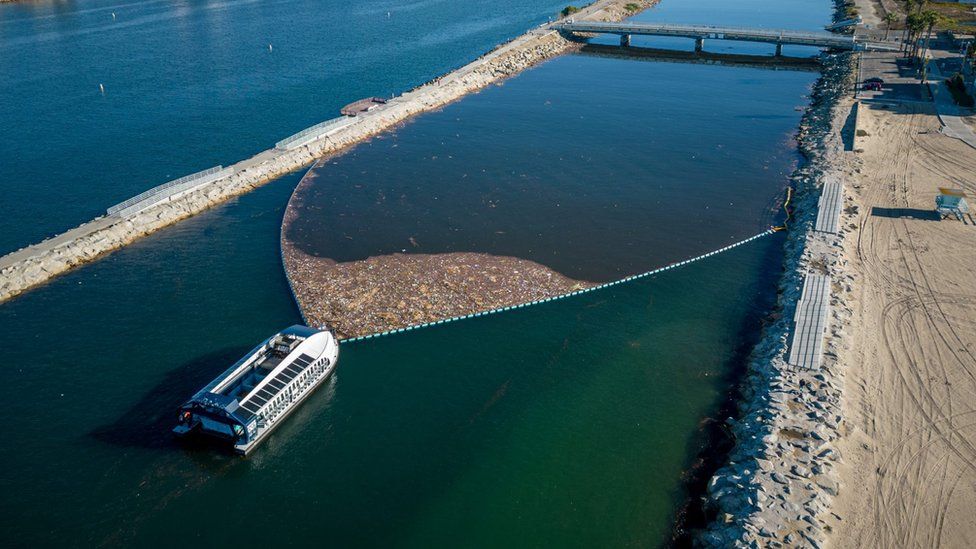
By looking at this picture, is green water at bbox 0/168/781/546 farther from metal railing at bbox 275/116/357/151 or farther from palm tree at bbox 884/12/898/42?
palm tree at bbox 884/12/898/42

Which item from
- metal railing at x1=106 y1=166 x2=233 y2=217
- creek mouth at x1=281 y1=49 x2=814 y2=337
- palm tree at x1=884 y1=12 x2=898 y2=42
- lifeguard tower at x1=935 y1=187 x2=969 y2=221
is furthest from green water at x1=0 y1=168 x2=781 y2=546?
palm tree at x1=884 y1=12 x2=898 y2=42

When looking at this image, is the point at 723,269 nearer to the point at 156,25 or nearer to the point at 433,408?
the point at 433,408

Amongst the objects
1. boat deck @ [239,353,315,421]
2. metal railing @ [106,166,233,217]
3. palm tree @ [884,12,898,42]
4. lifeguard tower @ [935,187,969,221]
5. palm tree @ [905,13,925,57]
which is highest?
Answer: palm tree @ [884,12,898,42]

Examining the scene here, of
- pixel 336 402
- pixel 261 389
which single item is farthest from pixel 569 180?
pixel 261 389

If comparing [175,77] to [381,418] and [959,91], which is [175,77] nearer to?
[381,418]

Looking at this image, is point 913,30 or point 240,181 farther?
A: point 913,30

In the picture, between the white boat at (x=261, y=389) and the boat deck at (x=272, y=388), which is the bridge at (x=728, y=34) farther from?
the boat deck at (x=272, y=388)

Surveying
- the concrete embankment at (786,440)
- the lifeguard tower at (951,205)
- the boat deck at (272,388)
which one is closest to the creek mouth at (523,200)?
the boat deck at (272,388)
